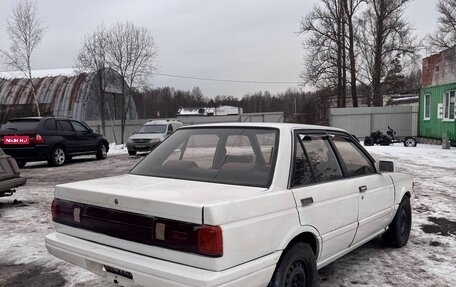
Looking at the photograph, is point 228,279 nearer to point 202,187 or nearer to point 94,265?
point 202,187

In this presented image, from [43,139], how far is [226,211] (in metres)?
12.9

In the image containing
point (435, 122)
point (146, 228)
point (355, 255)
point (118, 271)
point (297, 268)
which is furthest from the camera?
point (435, 122)

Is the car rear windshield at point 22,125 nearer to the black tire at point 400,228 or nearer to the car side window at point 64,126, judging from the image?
the car side window at point 64,126

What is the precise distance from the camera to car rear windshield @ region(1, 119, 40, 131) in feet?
46.4

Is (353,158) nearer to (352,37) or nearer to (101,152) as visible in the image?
(101,152)

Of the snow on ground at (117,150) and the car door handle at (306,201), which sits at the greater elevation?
the car door handle at (306,201)

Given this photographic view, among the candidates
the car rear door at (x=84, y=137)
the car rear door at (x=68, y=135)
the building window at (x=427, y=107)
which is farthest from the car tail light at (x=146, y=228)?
the building window at (x=427, y=107)

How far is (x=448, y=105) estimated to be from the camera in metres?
23.0

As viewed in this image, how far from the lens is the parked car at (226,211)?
9.48ft

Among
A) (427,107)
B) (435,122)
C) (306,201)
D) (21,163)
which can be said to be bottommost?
(21,163)

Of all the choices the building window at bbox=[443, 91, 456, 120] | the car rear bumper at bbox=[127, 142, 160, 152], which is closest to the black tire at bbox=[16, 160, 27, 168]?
the car rear bumper at bbox=[127, 142, 160, 152]

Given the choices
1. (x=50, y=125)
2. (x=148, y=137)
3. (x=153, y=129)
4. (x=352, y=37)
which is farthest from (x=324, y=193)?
(x=352, y=37)

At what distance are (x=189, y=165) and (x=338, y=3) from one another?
36.4 meters

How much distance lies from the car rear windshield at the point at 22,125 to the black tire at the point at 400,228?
39.6ft
